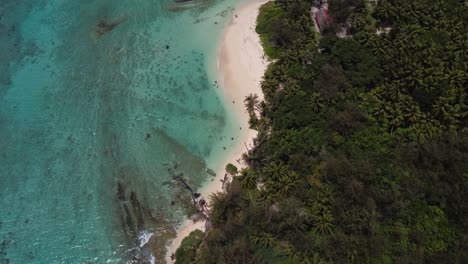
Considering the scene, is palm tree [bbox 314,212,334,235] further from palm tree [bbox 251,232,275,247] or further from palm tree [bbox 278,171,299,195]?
palm tree [bbox 251,232,275,247]

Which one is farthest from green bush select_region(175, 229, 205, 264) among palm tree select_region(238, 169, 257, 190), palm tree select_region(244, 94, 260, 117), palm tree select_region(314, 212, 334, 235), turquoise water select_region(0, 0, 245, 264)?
palm tree select_region(244, 94, 260, 117)

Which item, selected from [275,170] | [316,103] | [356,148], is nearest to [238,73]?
[316,103]

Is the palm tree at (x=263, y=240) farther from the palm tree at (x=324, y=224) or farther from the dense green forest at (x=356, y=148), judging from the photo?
the palm tree at (x=324, y=224)

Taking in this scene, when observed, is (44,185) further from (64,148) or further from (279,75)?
(279,75)

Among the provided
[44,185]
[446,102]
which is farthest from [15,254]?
[446,102]

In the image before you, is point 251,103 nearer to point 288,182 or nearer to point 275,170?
point 275,170
